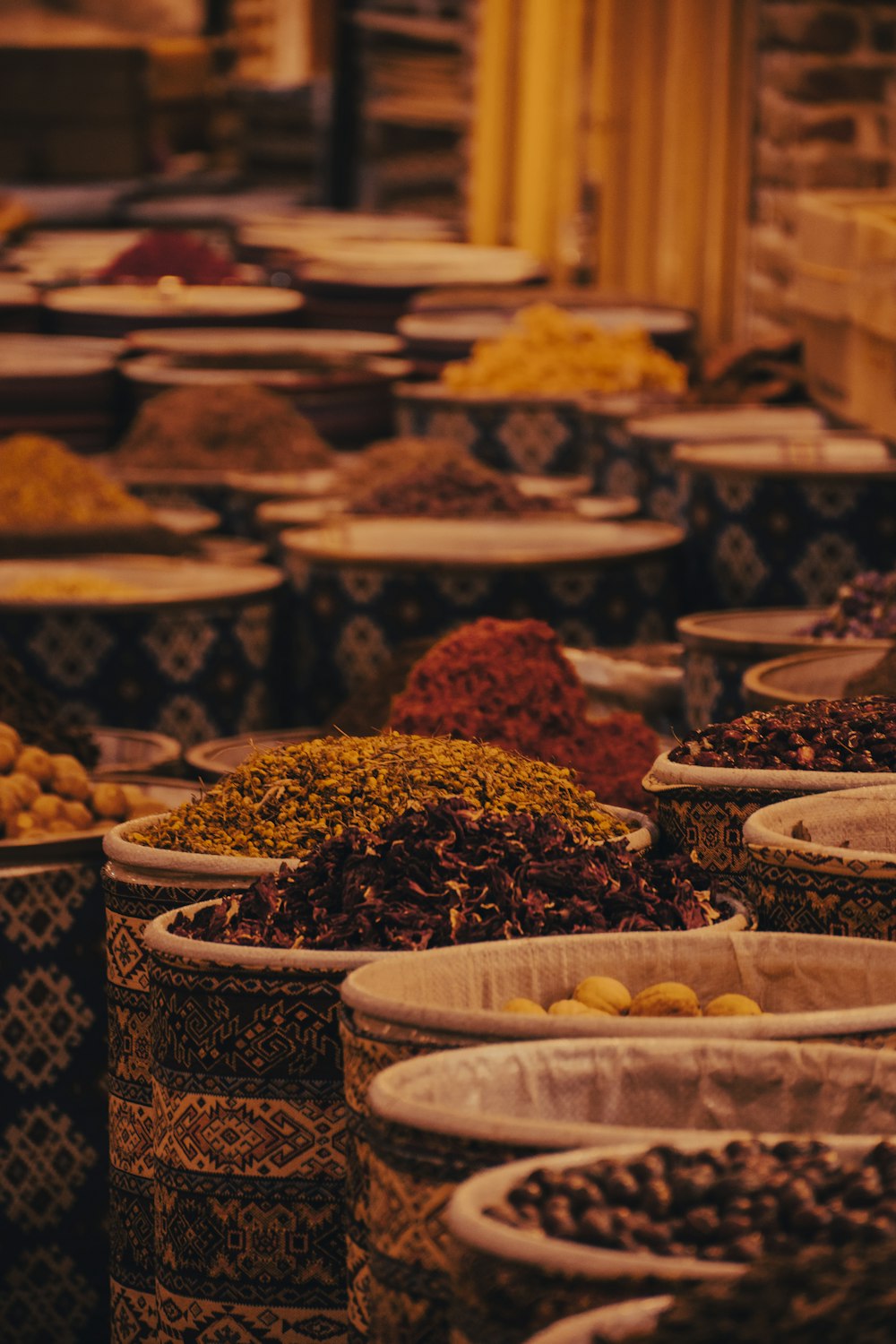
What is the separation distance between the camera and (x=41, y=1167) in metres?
3.12

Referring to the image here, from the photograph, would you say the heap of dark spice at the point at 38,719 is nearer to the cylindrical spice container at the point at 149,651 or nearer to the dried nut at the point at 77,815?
the dried nut at the point at 77,815

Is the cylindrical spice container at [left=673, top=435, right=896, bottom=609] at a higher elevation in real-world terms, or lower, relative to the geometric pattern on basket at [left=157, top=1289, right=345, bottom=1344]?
higher

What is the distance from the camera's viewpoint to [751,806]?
2.61 metres

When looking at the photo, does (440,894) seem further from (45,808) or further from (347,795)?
(45,808)

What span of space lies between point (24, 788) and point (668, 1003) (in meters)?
1.44

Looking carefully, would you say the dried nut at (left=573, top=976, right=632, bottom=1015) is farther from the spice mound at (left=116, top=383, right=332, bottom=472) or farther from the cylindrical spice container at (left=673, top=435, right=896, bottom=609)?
the spice mound at (left=116, top=383, right=332, bottom=472)

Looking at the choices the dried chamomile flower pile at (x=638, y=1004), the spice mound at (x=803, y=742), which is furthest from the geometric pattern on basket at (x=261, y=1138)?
the spice mound at (x=803, y=742)

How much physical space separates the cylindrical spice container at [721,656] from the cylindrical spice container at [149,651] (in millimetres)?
902

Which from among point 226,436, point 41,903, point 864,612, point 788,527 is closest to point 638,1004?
point 41,903

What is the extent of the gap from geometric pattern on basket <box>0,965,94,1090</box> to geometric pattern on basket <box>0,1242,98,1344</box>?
0.24 m

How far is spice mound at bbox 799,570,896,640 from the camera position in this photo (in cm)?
373

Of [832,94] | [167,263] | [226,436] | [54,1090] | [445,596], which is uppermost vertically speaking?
[832,94]

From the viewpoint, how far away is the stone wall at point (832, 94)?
19.6ft

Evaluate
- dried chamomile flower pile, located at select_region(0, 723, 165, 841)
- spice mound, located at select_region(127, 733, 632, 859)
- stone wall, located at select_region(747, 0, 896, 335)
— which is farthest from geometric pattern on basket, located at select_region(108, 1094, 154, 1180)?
stone wall, located at select_region(747, 0, 896, 335)
